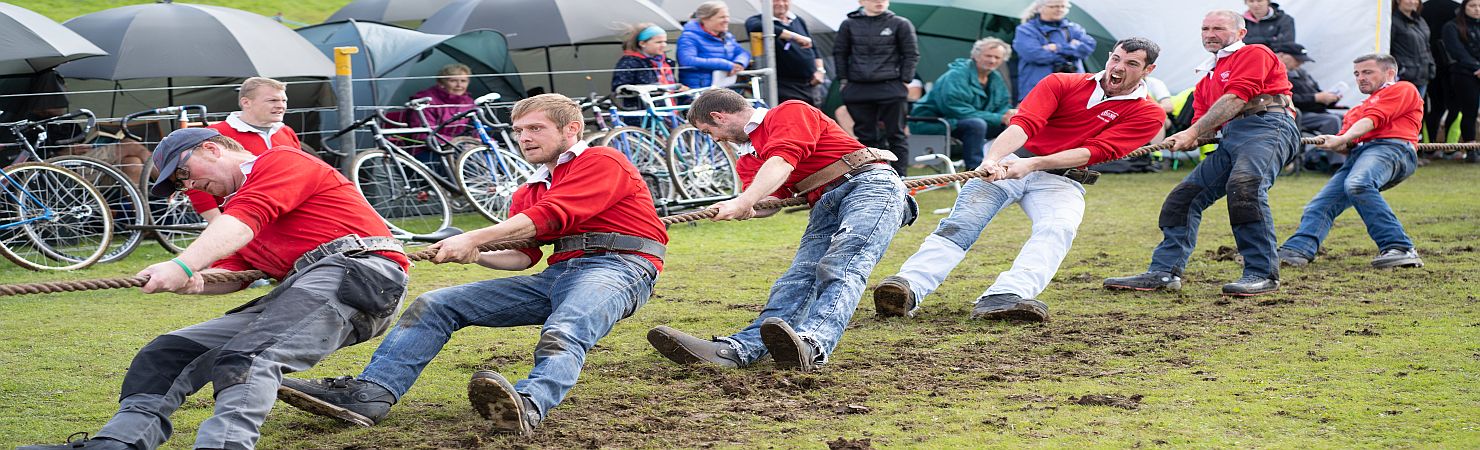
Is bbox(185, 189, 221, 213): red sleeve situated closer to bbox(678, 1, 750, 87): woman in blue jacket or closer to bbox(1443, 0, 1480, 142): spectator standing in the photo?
bbox(678, 1, 750, 87): woman in blue jacket

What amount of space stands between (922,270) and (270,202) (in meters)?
3.31

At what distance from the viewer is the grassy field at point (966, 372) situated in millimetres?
4500

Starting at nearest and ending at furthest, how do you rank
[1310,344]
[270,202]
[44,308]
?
[270,202], [1310,344], [44,308]

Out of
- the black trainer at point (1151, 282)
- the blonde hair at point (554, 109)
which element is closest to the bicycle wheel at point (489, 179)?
the black trainer at point (1151, 282)

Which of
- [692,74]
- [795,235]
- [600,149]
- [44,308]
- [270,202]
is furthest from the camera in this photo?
[692,74]

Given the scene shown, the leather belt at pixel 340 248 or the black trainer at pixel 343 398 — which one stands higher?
the leather belt at pixel 340 248

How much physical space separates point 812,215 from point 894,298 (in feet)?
2.37

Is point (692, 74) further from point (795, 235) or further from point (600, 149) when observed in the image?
point (600, 149)

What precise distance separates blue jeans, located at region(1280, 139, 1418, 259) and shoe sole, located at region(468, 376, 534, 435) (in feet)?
18.4

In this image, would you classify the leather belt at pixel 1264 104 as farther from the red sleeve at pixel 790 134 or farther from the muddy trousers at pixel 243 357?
the muddy trousers at pixel 243 357

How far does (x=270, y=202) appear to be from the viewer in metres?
4.25

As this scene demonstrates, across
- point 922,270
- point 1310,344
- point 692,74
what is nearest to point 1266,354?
point 1310,344

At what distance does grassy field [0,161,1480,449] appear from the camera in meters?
4.50

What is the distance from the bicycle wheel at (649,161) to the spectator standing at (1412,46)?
7.98m
